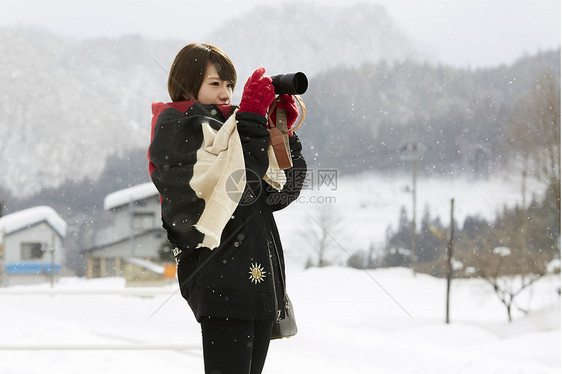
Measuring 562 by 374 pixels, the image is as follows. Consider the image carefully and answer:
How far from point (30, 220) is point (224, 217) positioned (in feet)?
35.7

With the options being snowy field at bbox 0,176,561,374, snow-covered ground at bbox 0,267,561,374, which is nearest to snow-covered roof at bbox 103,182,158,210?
snowy field at bbox 0,176,561,374

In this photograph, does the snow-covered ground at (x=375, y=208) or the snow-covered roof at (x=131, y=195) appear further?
the snow-covered ground at (x=375, y=208)

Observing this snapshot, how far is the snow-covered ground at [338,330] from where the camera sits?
236 centimetres

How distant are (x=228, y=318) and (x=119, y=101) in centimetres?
1523

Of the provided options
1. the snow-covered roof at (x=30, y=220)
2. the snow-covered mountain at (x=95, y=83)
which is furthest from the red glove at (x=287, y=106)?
the snow-covered mountain at (x=95, y=83)

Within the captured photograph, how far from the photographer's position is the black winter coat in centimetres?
87

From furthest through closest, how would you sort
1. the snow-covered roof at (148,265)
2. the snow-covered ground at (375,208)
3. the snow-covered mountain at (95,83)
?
the snow-covered mountain at (95,83), the snow-covered ground at (375,208), the snow-covered roof at (148,265)

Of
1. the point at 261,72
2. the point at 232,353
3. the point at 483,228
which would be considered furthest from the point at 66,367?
the point at 483,228

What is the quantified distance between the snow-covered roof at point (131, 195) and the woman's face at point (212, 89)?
25.8ft

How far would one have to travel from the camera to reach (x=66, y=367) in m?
2.16

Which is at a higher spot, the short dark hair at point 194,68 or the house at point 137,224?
the short dark hair at point 194,68

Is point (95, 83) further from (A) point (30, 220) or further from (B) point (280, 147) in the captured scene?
(B) point (280, 147)

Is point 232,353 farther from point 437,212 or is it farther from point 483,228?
point 437,212

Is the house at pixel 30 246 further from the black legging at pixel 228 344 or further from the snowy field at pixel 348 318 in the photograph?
the black legging at pixel 228 344
